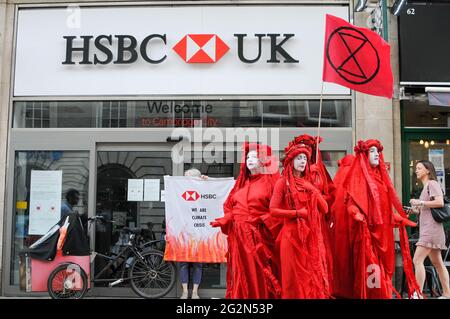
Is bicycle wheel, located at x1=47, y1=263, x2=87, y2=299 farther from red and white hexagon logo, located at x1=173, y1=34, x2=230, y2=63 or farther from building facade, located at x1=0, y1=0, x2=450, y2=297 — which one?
red and white hexagon logo, located at x1=173, y1=34, x2=230, y2=63

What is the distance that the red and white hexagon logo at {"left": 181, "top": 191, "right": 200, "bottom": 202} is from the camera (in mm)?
7949

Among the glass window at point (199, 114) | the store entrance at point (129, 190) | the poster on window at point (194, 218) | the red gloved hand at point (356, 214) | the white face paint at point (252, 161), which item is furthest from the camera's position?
the glass window at point (199, 114)

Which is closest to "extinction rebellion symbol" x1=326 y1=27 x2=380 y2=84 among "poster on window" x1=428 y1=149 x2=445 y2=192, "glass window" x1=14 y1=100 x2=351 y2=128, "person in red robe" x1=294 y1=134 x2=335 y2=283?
"person in red robe" x1=294 y1=134 x2=335 y2=283

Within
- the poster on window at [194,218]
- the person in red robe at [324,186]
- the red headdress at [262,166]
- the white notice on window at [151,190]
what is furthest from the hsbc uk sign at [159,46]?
the red headdress at [262,166]

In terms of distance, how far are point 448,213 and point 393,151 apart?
1.93m

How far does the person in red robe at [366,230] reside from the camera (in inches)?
205

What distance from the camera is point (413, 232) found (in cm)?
834

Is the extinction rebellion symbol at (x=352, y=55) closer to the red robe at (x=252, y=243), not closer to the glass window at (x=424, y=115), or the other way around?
the red robe at (x=252, y=243)

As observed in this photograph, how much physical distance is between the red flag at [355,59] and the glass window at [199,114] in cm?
258

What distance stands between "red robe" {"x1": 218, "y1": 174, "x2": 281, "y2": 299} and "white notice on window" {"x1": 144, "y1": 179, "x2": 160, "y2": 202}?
3056mm

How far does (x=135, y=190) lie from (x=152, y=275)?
149cm

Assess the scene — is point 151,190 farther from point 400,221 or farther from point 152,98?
point 400,221

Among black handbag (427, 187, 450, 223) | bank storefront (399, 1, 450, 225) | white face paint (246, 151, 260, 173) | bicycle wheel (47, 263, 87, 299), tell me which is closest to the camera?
white face paint (246, 151, 260, 173)
